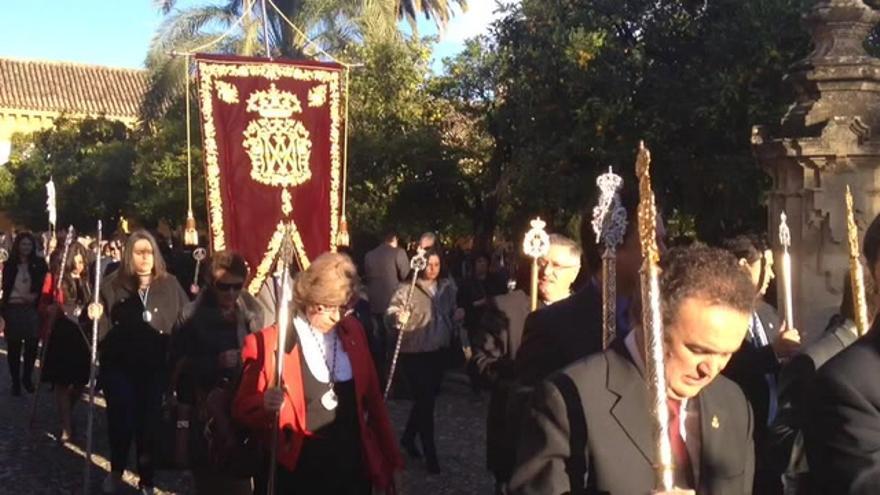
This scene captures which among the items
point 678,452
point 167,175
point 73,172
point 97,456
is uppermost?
Result: point 73,172

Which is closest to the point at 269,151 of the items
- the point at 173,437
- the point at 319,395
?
the point at 173,437

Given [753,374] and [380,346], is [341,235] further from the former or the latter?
[753,374]

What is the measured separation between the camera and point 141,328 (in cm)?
862

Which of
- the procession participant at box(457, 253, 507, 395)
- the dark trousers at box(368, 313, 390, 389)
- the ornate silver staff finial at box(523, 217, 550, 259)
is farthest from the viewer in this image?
the procession participant at box(457, 253, 507, 395)

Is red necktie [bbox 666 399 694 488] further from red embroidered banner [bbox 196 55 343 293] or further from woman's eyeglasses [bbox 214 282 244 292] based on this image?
red embroidered banner [bbox 196 55 343 293]

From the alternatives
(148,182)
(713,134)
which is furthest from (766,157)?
(148,182)

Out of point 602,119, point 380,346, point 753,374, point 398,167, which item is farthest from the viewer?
point 398,167

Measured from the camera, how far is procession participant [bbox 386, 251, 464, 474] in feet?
33.7

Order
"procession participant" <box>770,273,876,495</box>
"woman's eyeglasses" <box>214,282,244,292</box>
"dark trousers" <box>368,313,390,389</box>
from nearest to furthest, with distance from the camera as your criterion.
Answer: "procession participant" <box>770,273,876,495</box>, "woman's eyeglasses" <box>214,282,244,292</box>, "dark trousers" <box>368,313,390,389</box>

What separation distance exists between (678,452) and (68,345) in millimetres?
8695

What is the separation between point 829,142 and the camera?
31.6ft

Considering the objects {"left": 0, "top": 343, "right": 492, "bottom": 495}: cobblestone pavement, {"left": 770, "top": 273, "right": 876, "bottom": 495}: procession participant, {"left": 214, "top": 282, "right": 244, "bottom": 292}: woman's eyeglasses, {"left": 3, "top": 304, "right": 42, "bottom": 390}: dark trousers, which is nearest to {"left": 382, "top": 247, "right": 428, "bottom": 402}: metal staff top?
{"left": 0, "top": 343, "right": 492, "bottom": 495}: cobblestone pavement

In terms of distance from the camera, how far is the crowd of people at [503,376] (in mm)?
3121

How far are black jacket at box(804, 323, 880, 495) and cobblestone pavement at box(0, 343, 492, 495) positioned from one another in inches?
251
